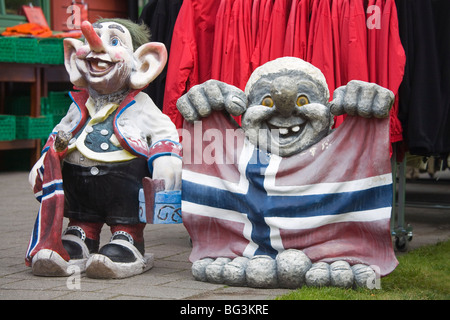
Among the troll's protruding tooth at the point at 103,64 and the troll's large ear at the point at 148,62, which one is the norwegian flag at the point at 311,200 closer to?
the troll's large ear at the point at 148,62

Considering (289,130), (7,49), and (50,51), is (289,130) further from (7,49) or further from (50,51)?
(50,51)

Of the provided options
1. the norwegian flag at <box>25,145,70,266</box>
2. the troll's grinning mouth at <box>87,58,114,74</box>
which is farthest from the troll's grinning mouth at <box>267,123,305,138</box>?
the norwegian flag at <box>25,145,70,266</box>

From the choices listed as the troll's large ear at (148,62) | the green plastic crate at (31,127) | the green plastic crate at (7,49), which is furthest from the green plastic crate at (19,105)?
the troll's large ear at (148,62)

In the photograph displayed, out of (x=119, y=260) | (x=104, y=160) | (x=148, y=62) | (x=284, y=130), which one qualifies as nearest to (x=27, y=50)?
(x=148, y=62)

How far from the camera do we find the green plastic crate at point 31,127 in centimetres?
884

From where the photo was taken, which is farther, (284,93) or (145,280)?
(145,280)

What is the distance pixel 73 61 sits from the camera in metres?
4.17

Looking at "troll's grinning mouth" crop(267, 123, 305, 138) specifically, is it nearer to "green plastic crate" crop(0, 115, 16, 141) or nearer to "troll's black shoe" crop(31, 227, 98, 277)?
"troll's black shoe" crop(31, 227, 98, 277)

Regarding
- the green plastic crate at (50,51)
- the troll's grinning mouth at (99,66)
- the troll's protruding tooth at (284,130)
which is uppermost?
the green plastic crate at (50,51)

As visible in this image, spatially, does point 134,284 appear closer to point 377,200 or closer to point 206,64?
point 377,200

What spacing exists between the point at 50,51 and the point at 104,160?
5427 millimetres

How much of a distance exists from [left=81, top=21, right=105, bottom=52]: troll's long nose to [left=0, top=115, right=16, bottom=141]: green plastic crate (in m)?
4.97

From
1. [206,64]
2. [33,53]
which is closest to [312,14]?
[206,64]

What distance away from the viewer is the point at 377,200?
355 centimetres
